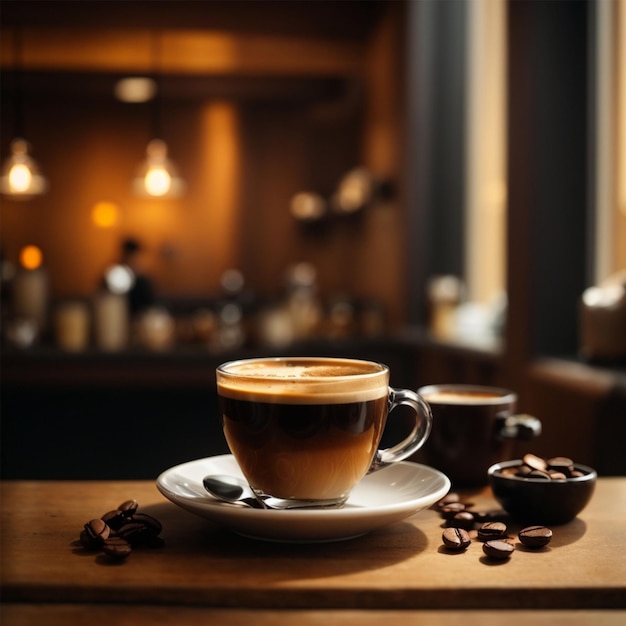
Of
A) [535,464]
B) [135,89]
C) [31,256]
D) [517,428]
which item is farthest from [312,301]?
[535,464]

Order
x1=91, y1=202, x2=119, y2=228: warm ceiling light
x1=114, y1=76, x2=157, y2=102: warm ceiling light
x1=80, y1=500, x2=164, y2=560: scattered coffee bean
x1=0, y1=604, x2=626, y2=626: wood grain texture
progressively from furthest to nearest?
x1=91, y1=202, x2=119, y2=228: warm ceiling light
x1=114, y1=76, x2=157, y2=102: warm ceiling light
x1=80, y1=500, x2=164, y2=560: scattered coffee bean
x1=0, y1=604, x2=626, y2=626: wood grain texture

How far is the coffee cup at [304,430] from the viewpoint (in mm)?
800

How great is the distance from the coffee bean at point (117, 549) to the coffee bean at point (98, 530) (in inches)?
0.6

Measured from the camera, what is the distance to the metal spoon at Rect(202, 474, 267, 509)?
0.85 metres

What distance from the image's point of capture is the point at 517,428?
1.07 metres

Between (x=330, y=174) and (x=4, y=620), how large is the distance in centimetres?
666

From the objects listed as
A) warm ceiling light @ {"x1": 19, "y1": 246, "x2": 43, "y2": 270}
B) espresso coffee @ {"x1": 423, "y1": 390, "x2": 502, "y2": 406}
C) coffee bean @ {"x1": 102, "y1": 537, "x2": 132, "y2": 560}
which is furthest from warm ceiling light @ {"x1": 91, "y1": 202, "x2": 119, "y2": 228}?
coffee bean @ {"x1": 102, "y1": 537, "x2": 132, "y2": 560}

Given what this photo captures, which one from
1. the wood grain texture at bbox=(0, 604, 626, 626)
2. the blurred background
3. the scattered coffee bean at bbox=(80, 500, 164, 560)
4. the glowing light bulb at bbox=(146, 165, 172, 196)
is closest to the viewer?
the wood grain texture at bbox=(0, 604, 626, 626)

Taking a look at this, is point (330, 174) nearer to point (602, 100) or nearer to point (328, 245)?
point (328, 245)

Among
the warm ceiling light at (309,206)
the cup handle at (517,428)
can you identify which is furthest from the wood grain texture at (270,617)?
the warm ceiling light at (309,206)

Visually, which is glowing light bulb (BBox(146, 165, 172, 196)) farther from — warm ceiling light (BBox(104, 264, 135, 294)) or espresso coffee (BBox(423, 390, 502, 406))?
espresso coffee (BBox(423, 390, 502, 406))

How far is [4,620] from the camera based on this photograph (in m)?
0.64

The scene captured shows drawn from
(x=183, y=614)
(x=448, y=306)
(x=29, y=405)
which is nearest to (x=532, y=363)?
(x=448, y=306)

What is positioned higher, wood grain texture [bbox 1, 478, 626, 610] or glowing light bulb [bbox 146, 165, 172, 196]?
glowing light bulb [bbox 146, 165, 172, 196]
